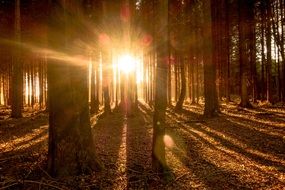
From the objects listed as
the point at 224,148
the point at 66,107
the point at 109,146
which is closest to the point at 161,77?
the point at 66,107

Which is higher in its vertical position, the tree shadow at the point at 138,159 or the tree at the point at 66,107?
the tree at the point at 66,107

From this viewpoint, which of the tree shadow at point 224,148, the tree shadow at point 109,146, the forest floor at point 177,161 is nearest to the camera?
the forest floor at point 177,161

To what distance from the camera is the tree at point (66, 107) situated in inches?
260

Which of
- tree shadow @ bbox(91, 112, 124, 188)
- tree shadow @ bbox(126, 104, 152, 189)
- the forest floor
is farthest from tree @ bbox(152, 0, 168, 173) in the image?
tree shadow @ bbox(91, 112, 124, 188)

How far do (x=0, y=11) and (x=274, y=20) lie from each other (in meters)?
21.9

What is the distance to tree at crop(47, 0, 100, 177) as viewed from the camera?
6605 millimetres

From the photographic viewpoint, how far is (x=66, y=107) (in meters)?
6.66

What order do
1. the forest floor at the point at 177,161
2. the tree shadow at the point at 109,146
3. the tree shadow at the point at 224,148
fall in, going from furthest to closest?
1. the tree shadow at the point at 109,146
2. the tree shadow at the point at 224,148
3. the forest floor at the point at 177,161

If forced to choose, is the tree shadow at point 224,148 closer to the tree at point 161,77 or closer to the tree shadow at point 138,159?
the tree shadow at point 138,159

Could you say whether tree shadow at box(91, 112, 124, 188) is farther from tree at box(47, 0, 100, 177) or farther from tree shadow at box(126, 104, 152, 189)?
tree at box(47, 0, 100, 177)

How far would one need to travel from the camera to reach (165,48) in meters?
6.11

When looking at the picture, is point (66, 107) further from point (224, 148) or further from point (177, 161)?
point (224, 148)

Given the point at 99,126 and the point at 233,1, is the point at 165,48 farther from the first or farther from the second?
the point at 233,1

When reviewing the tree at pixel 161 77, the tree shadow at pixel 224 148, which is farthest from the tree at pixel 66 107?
the tree shadow at pixel 224 148
